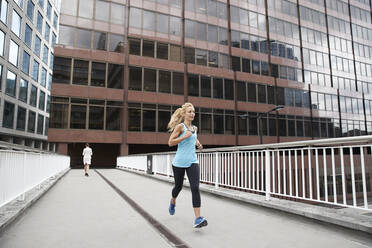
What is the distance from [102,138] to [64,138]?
339 cm

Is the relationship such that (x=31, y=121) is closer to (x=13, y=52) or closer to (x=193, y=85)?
(x=13, y=52)

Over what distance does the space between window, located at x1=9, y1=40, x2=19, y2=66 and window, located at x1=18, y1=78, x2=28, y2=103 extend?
2833 millimetres

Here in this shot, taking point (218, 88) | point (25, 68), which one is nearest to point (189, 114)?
point (218, 88)

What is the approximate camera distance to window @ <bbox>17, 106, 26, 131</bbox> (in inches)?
1238

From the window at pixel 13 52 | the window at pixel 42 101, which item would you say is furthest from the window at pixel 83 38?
the window at pixel 42 101

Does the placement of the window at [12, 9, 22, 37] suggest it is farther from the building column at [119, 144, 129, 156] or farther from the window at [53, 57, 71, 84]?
the building column at [119, 144, 129, 156]

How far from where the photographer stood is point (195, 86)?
29016 millimetres

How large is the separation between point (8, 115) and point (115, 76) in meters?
13.7

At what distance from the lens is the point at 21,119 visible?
32.2m

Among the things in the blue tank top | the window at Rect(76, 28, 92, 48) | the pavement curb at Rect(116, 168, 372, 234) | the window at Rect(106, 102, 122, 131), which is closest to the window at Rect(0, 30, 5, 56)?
the window at Rect(76, 28, 92, 48)

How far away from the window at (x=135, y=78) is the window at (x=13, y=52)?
13.9 metres

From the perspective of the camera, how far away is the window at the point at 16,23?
28.4m

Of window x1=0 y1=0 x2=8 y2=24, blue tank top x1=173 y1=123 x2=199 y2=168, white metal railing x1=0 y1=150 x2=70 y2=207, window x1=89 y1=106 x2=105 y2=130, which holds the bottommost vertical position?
white metal railing x1=0 y1=150 x2=70 y2=207

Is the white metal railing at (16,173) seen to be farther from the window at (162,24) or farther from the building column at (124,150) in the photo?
the window at (162,24)
